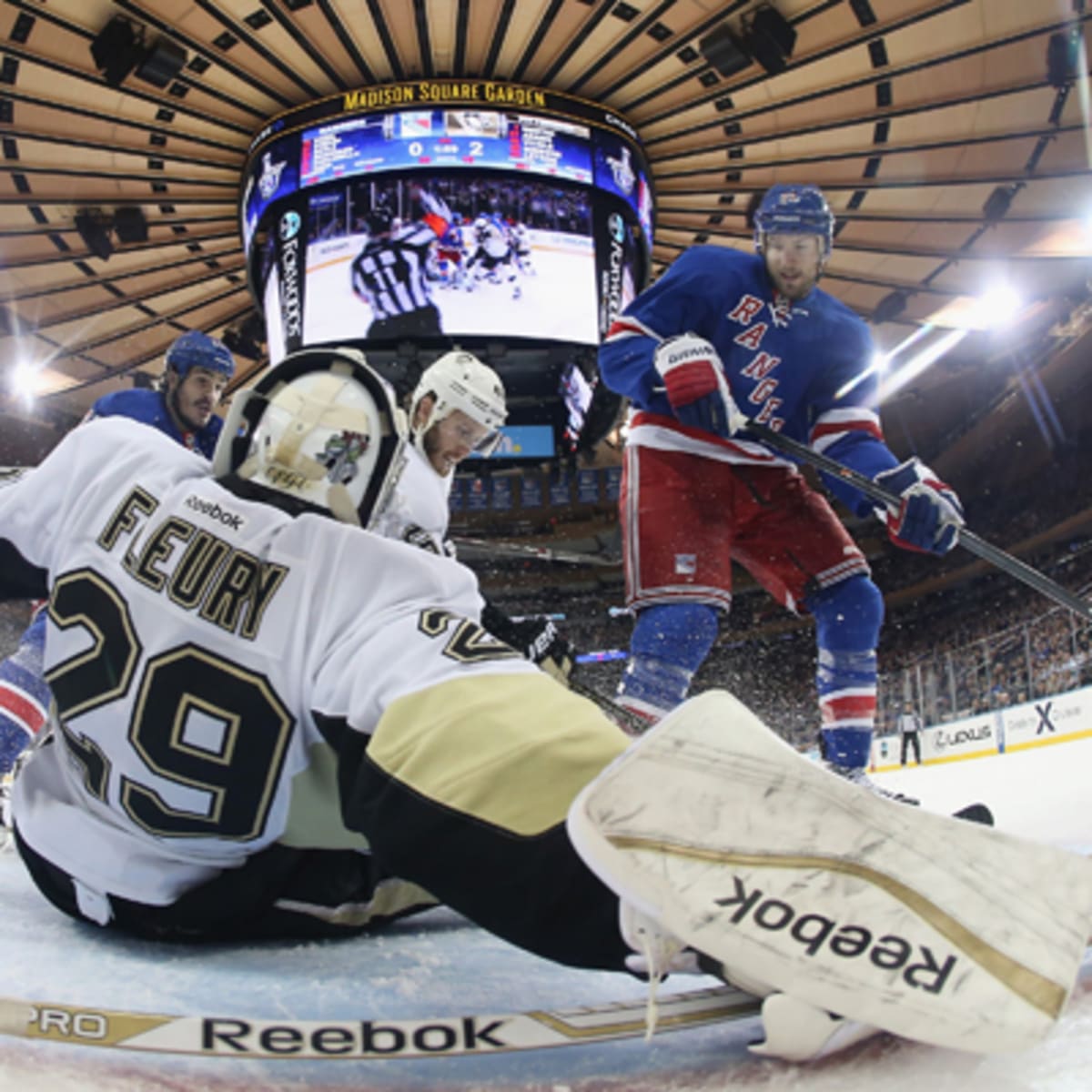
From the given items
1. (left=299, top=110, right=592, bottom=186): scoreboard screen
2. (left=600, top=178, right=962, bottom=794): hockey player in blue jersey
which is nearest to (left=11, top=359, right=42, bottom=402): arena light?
(left=299, top=110, right=592, bottom=186): scoreboard screen

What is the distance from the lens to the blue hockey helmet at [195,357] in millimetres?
2885

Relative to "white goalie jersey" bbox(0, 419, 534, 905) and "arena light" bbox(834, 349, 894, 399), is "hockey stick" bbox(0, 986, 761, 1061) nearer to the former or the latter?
"white goalie jersey" bbox(0, 419, 534, 905)

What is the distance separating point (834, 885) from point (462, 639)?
1.04ft

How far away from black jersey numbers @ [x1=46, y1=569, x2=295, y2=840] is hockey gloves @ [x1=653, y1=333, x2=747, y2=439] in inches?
57.1

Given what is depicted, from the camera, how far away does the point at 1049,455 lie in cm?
1346

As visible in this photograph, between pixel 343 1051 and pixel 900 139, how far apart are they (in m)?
7.24

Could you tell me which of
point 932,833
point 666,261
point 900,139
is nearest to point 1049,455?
point 666,261

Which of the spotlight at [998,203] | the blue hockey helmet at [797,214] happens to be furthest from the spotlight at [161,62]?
the spotlight at [998,203]

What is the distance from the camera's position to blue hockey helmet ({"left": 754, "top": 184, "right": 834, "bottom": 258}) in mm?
2211

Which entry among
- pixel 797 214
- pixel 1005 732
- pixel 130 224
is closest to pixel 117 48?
pixel 130 224

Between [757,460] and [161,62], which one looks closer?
[757,460]

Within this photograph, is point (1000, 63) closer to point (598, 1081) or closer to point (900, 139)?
point (900, 139)

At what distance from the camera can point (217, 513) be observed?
2.84ft

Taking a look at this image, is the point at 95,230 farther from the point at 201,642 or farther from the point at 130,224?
the point at 201,642
